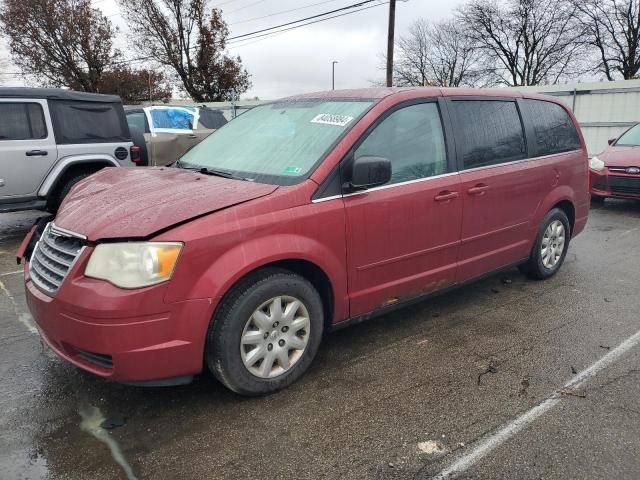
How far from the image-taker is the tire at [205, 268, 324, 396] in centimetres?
263

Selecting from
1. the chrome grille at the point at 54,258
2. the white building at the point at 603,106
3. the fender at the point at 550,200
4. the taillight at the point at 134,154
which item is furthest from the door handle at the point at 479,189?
the white building at the point at 603,106

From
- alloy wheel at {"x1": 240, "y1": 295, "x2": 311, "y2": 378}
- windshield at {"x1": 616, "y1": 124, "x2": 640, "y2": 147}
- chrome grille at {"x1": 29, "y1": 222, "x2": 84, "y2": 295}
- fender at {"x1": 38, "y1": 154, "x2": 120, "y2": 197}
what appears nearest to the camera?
chrome grille at {"x1": 29, "y1": 222, "x2": 84, "y2": 295}

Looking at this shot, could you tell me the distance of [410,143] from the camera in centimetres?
348

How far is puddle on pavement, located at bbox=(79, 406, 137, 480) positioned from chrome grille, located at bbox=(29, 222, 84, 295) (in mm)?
702

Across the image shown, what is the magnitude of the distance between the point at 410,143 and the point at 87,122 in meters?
5.42

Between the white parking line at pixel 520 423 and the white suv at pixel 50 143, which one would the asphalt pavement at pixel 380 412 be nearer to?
the white parking line at pixel 520 423

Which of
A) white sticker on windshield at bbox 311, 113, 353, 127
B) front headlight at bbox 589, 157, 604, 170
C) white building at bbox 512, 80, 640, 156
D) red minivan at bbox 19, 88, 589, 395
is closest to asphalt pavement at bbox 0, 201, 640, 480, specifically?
red minivan at bbox 19, 88, 589, 395

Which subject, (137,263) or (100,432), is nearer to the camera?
(137,263)

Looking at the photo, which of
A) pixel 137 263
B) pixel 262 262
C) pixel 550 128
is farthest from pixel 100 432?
pixel 550 128

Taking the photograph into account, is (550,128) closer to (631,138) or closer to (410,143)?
(410,143)

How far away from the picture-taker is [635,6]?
33.3 metres

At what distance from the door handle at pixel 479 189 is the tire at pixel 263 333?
5.01 ft

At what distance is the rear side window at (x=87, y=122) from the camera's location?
6.79 metres

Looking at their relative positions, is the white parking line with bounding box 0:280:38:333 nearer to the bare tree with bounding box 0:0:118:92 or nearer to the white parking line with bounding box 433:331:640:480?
the white parking line with bounding box 433:331:640:480
